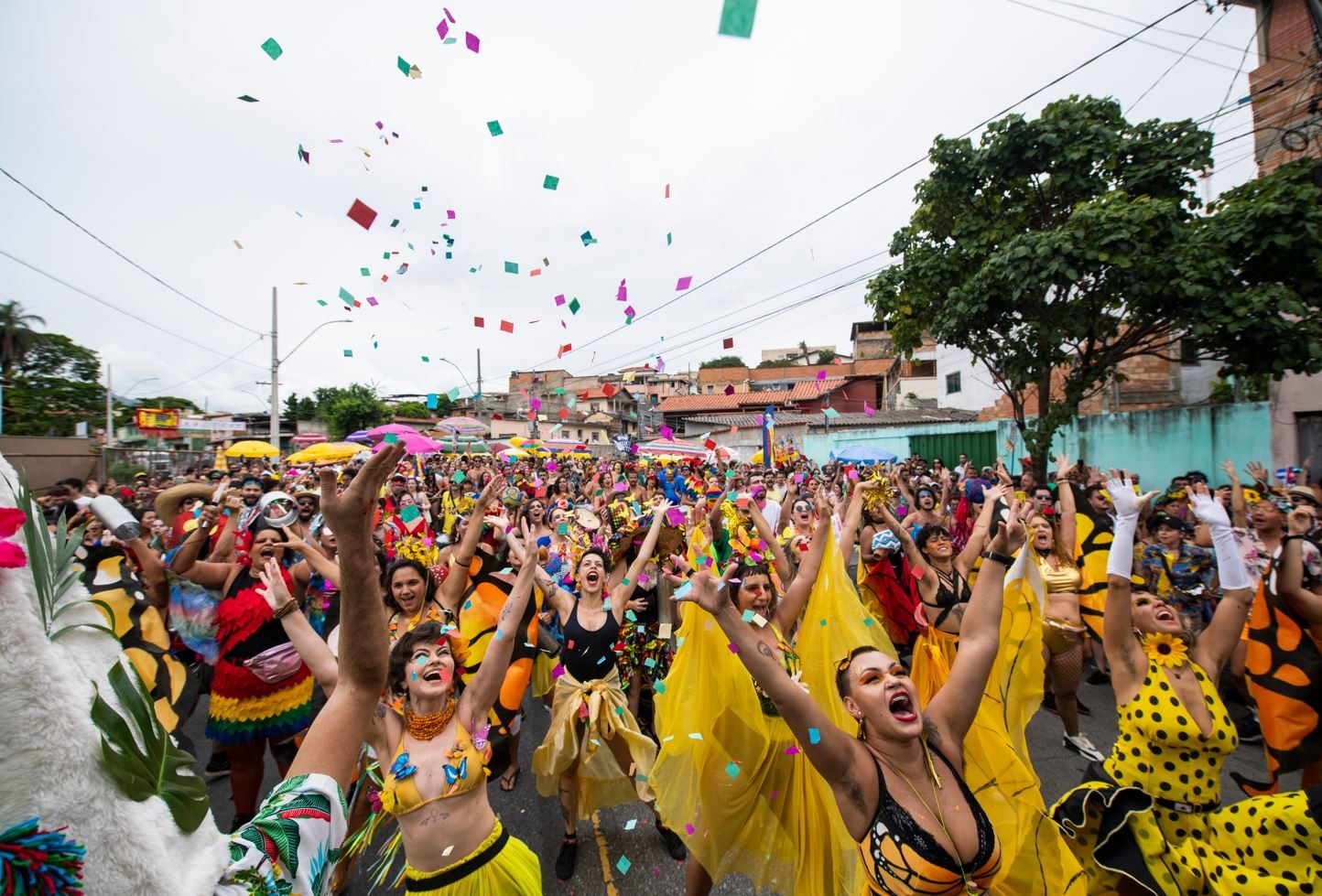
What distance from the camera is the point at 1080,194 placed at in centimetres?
1024

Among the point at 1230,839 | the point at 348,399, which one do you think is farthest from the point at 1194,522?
the point at 348,399

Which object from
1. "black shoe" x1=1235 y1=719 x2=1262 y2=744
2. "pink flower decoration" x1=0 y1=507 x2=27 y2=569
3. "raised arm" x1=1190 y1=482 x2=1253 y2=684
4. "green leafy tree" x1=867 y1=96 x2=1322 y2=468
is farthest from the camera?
"green leafy tree" x1=867 y1=96 x2=1322 y2=468

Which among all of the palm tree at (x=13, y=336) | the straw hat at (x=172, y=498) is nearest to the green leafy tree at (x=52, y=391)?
the palm tree at (x=13, y=336)

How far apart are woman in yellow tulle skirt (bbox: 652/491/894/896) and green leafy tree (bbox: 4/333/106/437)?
1489 inches

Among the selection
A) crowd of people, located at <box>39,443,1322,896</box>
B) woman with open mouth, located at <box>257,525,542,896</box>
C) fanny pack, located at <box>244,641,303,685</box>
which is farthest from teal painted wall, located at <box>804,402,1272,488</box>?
fanny pack, located at <box>244,641,303,685</box>

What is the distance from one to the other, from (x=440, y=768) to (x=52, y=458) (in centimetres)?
2987

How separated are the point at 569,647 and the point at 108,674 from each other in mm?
3430

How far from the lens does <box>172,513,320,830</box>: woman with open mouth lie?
12.1 feet

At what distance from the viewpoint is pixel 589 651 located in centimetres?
409

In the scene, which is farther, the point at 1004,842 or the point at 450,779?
the point at 1004,842

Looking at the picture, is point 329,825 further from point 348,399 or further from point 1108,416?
point 348,399

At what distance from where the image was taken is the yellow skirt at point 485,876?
8.09 ft

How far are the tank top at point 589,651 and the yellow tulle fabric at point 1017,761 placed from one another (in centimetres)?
219

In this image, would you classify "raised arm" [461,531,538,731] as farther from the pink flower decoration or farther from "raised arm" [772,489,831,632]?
the pink flower decoration
